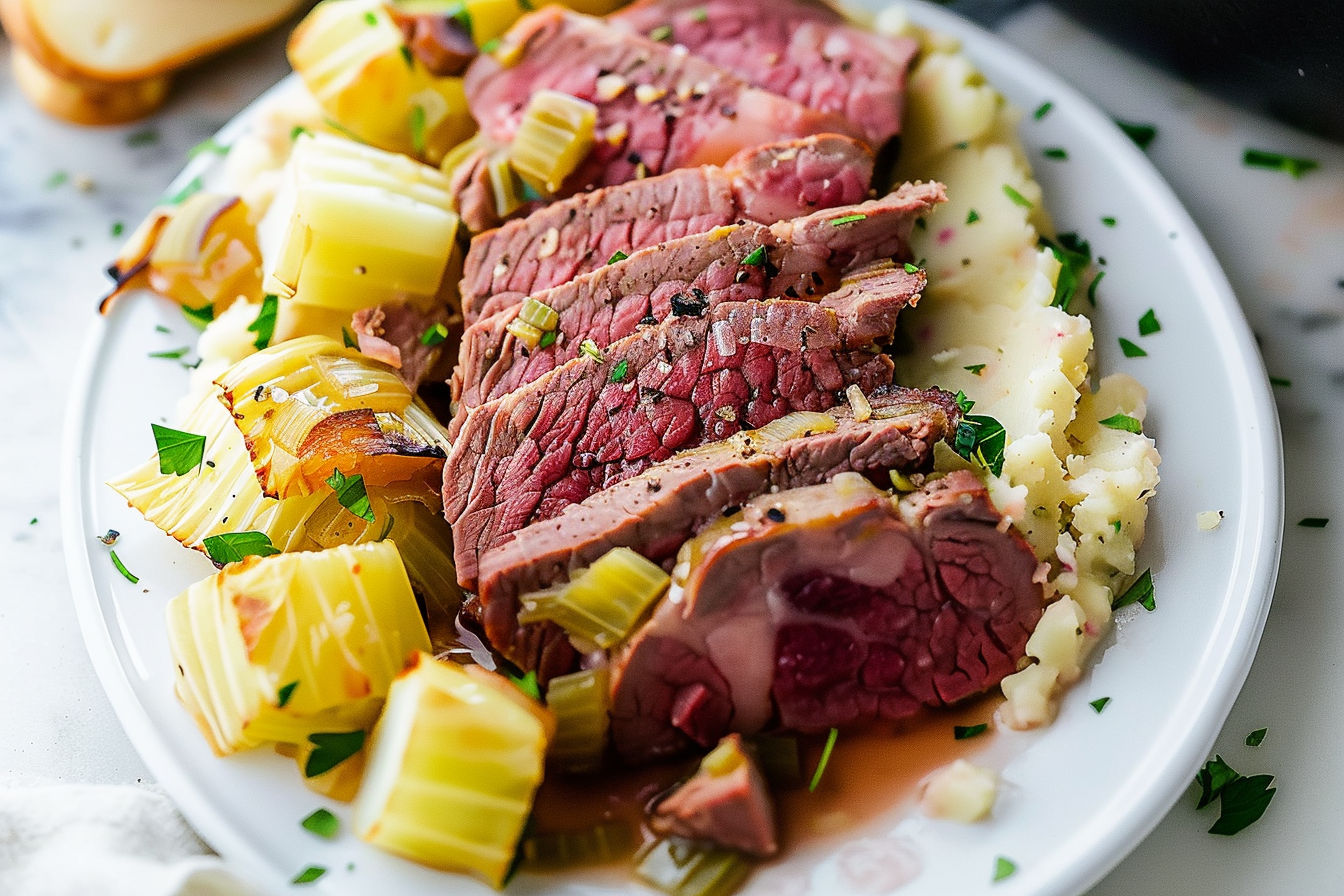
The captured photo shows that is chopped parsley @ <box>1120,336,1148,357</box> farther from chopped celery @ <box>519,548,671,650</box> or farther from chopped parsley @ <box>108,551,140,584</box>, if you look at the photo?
chopped parsley @ <box>108,551,140,584</box>

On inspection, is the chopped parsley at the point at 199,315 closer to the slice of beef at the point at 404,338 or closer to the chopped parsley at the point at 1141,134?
the slice of beef at the point at 404,338

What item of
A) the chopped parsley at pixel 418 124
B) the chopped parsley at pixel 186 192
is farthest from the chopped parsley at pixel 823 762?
the chopped parsley at pixel 186 192

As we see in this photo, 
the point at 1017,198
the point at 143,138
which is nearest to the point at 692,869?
the point at 1017,198

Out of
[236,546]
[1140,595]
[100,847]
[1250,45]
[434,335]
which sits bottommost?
[100,847]

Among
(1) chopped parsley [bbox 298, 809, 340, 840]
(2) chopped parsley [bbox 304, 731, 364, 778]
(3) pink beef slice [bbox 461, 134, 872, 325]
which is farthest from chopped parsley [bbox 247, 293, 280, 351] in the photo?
(1) chopped parsley [bbox 298, 809, 340, 840]

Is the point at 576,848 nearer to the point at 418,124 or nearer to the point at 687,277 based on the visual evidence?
the point at 687,277

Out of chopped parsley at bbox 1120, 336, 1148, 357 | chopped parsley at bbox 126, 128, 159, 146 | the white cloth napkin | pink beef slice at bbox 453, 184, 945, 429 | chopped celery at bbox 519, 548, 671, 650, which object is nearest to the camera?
the white cloth napkin
